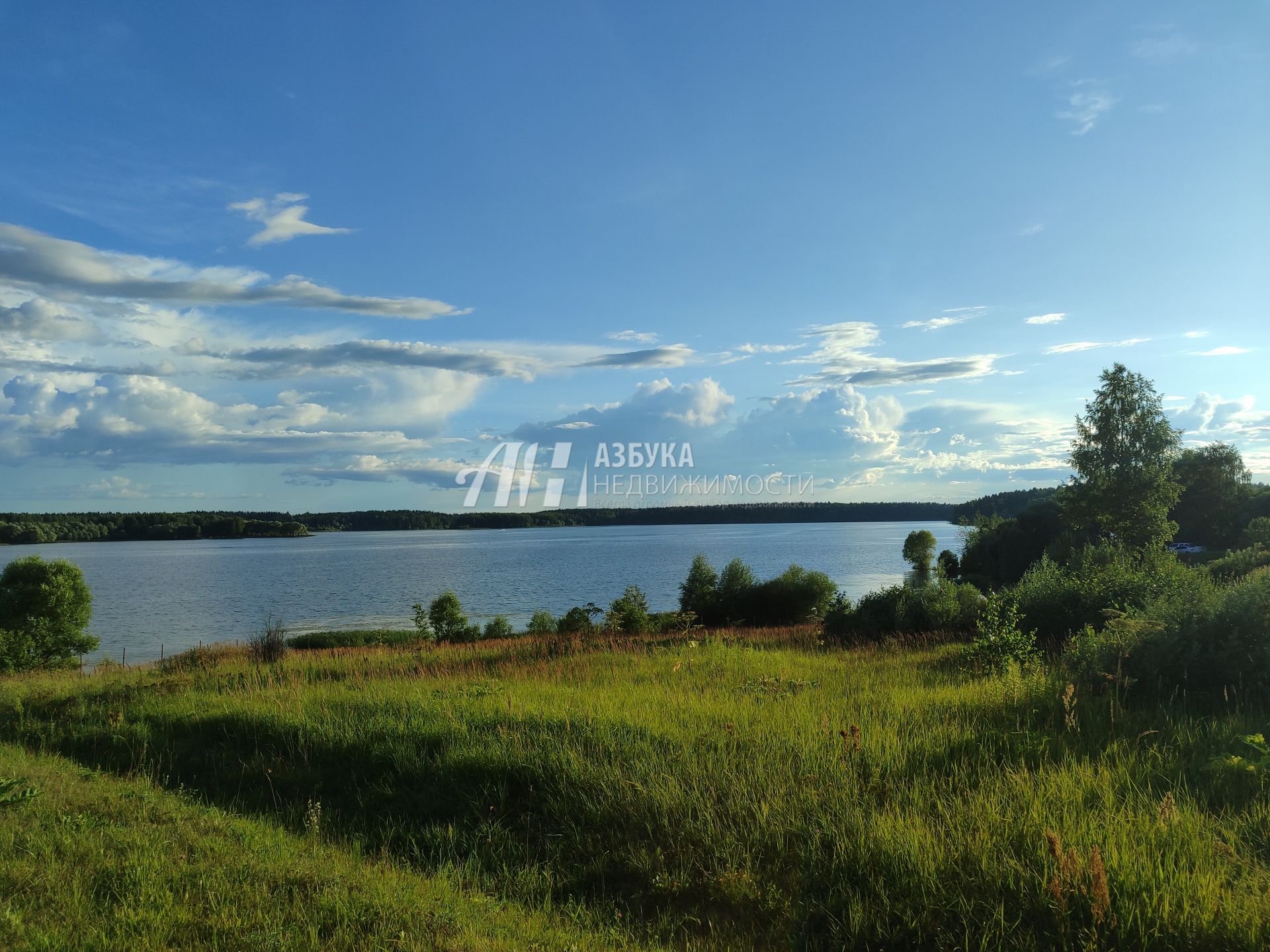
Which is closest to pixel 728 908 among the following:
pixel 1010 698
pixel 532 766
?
pixel 532 766

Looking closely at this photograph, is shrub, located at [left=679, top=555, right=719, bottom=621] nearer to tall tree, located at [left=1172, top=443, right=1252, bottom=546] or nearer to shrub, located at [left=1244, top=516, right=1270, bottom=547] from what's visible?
shrub, located at [left=1244, top=516, right=1270, bottom=547]

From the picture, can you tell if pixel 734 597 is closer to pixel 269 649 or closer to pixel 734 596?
pixel 734 596

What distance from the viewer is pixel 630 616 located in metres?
32.6

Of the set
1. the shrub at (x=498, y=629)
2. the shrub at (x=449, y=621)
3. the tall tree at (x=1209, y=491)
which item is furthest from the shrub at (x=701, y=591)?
the tall tree at (x=1209, y=491)

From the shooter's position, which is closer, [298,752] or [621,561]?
[298,752]

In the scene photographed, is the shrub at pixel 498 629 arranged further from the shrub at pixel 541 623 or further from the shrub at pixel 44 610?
the shrub at pixel 44 610

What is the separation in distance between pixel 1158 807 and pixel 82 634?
44.3 meters

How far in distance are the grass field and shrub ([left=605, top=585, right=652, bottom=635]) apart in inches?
676

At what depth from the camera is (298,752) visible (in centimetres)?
973

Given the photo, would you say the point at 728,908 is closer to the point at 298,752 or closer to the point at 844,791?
the point at 844,791

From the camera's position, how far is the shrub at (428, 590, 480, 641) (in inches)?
1483

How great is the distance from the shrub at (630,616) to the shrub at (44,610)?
2419cm

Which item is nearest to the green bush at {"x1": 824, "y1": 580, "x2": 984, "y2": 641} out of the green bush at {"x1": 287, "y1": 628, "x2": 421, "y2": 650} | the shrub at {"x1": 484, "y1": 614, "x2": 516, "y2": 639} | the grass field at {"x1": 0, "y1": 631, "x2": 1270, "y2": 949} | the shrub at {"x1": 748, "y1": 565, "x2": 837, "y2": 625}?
the grass field at {"x1": 0, "y1": 631, "x2": 1270, "y2": 949}

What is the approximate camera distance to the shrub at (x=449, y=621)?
37.7 metres
